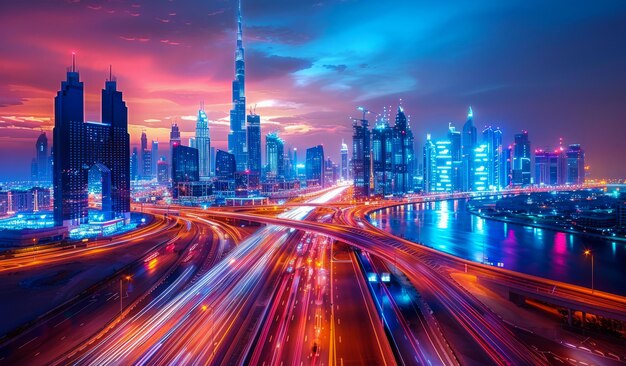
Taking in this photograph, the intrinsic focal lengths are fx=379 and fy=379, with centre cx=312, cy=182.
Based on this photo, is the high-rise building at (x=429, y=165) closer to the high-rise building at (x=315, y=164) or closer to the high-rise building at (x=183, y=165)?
the high-rise building at (x=315, y=164)

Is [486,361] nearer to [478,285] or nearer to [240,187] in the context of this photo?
[478,285]

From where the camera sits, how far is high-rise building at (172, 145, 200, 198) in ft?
247

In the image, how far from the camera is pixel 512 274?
15.6 meters

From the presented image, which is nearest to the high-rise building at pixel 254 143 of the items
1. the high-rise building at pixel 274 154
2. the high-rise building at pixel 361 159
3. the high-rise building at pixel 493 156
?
the high-rise building at pixel 274 154

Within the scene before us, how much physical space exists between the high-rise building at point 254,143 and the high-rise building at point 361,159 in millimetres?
40662

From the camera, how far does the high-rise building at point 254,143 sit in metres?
111

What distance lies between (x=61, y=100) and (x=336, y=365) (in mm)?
39829

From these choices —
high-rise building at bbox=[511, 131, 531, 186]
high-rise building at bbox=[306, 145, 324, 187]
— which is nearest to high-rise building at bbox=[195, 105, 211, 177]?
high-rise building at bbox=[306, 145, 324, 187]

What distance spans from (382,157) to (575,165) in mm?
82059

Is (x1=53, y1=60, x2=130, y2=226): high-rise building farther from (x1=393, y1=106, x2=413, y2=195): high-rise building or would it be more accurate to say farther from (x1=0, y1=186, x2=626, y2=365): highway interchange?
(x1=393, y1=106, x2=413, y2=195): high-rise building

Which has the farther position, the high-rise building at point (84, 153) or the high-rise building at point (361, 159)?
the high-rise building at point (361, 159)

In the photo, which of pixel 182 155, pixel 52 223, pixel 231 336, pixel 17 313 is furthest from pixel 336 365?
pixel 182 155

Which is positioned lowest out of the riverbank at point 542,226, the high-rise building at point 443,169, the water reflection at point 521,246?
the water reflection at point 521,246

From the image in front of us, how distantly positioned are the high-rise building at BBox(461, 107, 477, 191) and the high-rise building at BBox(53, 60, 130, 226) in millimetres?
81586
